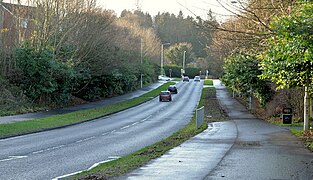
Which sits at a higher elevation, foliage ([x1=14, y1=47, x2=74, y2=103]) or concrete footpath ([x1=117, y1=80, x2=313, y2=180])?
foliage ([x1=14, y1=47, x2=74, y2=103])

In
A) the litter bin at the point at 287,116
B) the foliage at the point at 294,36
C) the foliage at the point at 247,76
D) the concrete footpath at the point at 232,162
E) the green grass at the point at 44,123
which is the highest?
the foliage at the point at 294,36

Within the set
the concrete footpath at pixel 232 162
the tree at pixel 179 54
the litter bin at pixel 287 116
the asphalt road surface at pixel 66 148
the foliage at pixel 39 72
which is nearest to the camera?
the concrete footpath at pixel 232 162

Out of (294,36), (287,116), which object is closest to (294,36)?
(294,36)

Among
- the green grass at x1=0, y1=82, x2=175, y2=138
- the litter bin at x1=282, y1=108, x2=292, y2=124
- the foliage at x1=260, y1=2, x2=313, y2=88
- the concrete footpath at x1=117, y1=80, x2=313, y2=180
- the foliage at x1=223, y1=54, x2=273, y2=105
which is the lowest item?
the green grass at x1=0, y1=82, x2=175, y2=138

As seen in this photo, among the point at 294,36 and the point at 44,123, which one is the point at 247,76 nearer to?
the point at 44,123

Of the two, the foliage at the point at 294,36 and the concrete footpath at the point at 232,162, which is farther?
the foliage at the point at 294,36

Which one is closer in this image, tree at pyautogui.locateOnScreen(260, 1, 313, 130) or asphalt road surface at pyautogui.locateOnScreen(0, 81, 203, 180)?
tree at pyautogui.locateOnScreen(260, 1, 313, 130)

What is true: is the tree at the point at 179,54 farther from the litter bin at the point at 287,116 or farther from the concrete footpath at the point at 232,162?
the concrete footpath at the point at 232,162

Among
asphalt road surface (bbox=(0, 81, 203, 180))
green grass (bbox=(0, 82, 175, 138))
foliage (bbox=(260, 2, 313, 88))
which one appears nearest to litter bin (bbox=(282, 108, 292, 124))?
asphalt road surface (bbox=(0, 81, 203, 180))

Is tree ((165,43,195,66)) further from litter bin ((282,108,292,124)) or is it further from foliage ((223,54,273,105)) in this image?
litter bin ((282,108,292,124))

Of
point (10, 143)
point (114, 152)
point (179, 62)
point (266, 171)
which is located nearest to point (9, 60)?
point (10, 143)

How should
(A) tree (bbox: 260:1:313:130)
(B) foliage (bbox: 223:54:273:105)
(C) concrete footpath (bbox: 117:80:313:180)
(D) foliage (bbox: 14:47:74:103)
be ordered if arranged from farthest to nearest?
(D) foliage (bbox: 14:47:74:103)
(B) foliage (bbox: 223:54:273:105)
(A) tree (bbox: 260:1:313:130)
(C) concrete footpath (bbox: 117:80:313:180)

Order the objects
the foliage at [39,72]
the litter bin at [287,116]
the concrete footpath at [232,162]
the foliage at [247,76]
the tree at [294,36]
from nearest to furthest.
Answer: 1. the concrete footpath at [232,162]
2. the tree at [294,36]
3. the litter bin at [287,116]
4. the foliage at [247,76]
5. the foliage at [39,72]

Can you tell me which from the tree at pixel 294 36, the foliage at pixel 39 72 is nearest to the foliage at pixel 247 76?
the foliage at pixel 39 72
